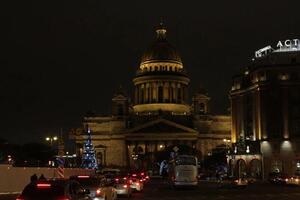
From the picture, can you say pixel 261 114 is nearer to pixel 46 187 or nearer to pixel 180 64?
pixel 180 64

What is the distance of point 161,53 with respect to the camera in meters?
187

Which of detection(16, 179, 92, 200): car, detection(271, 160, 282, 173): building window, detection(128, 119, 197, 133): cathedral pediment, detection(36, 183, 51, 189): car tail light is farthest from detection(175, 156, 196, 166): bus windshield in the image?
detection(128, 119, 197, 133): cathedral pediment

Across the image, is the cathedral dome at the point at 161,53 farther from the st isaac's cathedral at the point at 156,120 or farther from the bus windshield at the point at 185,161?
the bus windshield at the point at 185,161

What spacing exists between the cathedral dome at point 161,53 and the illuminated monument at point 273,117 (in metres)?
59.7

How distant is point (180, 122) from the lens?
177625 mm

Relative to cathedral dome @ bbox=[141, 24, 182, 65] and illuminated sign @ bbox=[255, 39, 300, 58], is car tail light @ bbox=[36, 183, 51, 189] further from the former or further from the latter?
cathedral dome @ bbox=[141, 24, 182, 65]

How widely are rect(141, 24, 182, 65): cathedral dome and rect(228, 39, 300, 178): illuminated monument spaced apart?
5971 centimetres

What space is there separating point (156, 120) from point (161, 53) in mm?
24690

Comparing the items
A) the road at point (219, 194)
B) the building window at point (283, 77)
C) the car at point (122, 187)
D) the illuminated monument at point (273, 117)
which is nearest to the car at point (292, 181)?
the road at point (219, 194)

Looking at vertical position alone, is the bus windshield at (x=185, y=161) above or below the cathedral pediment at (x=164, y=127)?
below

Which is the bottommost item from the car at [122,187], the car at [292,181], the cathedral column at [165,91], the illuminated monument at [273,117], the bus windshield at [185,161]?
the car at [292,181]

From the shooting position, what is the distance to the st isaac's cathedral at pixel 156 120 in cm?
17138

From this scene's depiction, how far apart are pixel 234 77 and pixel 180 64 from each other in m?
51.0

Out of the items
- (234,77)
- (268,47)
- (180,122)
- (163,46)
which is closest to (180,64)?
(163,46)
